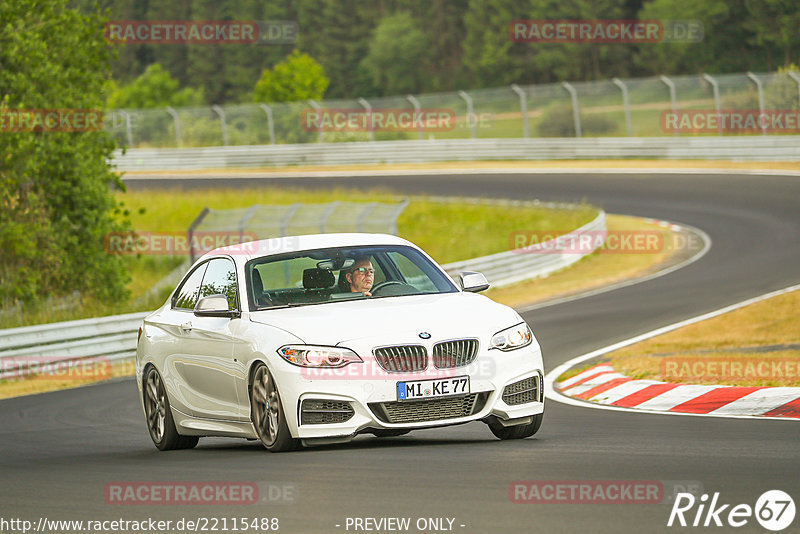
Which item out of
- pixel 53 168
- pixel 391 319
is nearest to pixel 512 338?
pixel 391 319

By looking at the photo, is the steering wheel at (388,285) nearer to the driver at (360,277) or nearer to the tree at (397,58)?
the driver at (360,277)

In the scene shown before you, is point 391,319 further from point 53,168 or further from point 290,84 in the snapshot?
point 290,84

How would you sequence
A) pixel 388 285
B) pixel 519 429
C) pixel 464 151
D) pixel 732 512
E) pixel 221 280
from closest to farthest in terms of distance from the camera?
pixel 732 512, pixel 519 429, pixel 388 285, pixel 221 280, pixel 464 151

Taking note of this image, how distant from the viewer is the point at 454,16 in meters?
116

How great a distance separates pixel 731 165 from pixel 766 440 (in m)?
34.5

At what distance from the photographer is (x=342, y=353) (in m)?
8.19

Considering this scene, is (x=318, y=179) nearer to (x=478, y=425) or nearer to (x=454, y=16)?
(x=478, y=425)

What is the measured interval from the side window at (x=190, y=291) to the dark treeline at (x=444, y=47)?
74.9 metres

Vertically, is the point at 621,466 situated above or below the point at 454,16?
below

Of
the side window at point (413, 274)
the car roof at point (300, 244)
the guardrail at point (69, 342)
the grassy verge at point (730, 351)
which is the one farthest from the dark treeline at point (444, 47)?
the car roof at point (300, 244)

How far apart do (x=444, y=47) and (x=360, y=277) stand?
108477mm

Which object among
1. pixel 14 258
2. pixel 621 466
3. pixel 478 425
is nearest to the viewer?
pixel 621 466

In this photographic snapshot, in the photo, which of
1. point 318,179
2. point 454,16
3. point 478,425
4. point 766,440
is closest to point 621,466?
point 766,440

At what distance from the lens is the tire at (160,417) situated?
396 inches
